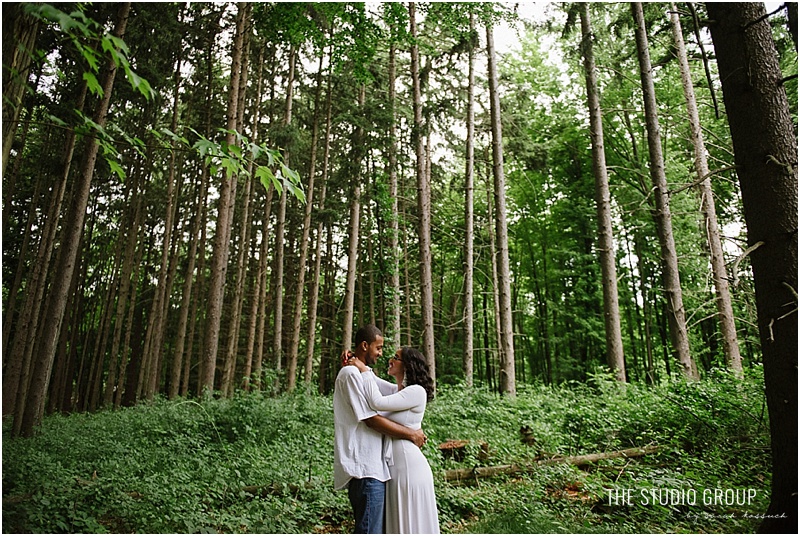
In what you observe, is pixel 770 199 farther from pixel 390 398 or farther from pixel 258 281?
pixel 258 281

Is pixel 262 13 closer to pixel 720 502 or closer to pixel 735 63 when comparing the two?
pixel 735 63

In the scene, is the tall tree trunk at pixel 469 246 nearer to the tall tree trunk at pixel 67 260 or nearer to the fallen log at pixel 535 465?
the fallen log at pixel 535 465

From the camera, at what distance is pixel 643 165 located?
724 inches

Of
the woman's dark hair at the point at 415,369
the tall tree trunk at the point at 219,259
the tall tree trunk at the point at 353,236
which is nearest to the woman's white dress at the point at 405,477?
the woman's dark hair at the point at 415,369

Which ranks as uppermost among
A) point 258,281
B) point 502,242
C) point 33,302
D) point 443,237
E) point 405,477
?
point 443,237

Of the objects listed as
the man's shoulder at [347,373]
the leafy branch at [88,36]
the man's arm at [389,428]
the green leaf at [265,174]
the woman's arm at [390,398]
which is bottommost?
the man's arm at [389,428]

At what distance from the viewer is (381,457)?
3.58 m

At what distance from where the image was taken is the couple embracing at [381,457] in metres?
3.48

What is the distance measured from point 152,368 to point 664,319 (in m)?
20.9

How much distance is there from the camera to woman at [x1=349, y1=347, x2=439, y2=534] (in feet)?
11.5

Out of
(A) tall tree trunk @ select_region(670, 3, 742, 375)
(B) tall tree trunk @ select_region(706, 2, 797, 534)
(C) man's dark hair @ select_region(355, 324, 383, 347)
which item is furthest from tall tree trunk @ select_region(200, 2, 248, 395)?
(B) tall tree trunk @ select_region(706, 2, 797, 534)

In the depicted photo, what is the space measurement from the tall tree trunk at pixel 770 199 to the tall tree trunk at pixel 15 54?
4.55 metres

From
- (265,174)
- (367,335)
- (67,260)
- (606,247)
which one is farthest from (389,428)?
(606,247)

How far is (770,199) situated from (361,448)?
10.8 feet
